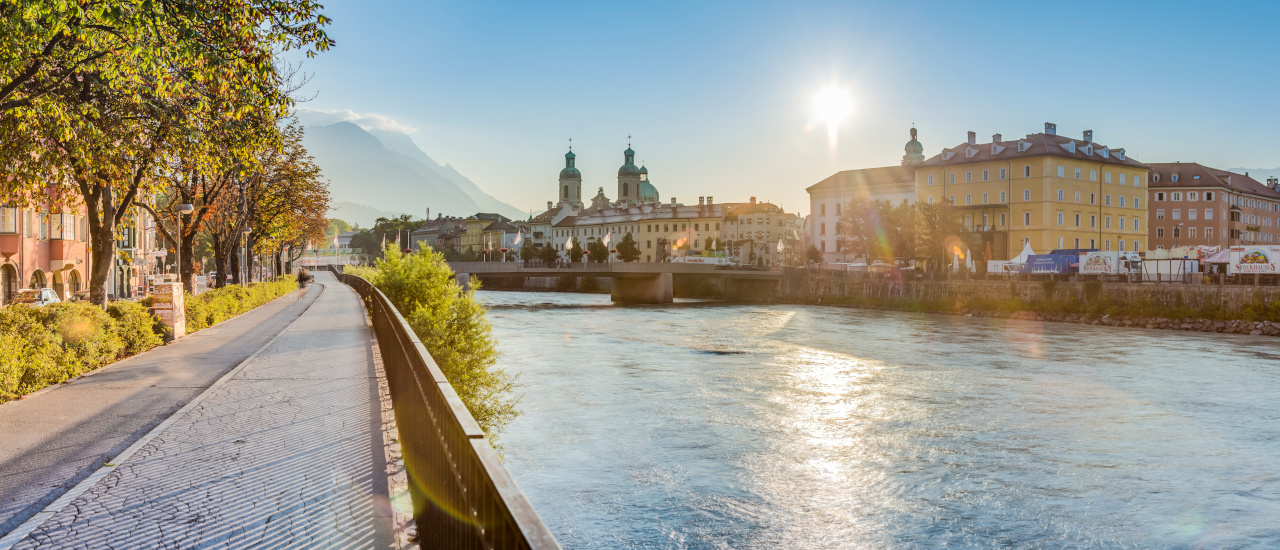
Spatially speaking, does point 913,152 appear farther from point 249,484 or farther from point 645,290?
point 249,484

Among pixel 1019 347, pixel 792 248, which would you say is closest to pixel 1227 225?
pixel 792 248

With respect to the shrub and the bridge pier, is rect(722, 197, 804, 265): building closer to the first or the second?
the bridge pier

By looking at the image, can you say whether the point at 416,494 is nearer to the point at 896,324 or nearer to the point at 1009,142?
the point at 896,324

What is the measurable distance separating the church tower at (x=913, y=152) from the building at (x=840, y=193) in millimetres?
7737

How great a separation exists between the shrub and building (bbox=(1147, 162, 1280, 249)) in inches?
4498

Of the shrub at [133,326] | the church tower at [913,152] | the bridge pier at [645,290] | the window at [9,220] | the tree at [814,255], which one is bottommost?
the bridge pier at [645,290]

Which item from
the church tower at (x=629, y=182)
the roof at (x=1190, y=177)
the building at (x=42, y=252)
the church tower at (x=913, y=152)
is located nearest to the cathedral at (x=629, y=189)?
the church tower at (x=629, y=182)

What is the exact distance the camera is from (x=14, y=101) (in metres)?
11.9

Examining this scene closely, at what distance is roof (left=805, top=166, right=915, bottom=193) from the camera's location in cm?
10379

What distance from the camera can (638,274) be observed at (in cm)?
7544

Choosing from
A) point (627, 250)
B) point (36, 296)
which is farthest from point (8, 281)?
point (627, 250)

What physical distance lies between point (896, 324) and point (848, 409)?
101 feet

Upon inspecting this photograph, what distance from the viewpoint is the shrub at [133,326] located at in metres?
17.4

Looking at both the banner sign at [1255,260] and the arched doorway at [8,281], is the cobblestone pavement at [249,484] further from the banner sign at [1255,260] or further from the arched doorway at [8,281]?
the banner sign at [1255,260]
